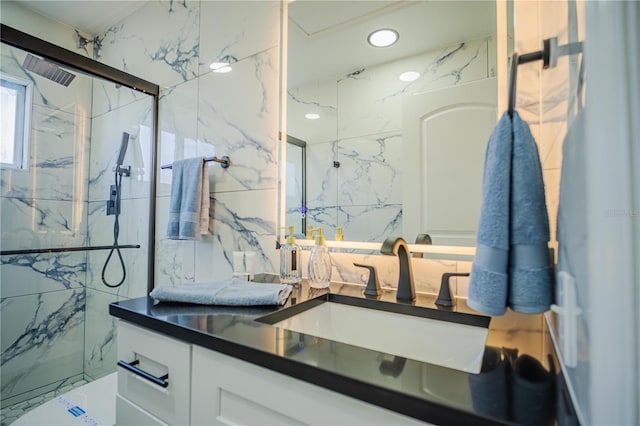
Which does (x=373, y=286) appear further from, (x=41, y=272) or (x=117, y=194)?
(x=41, y=272)

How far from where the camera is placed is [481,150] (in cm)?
92

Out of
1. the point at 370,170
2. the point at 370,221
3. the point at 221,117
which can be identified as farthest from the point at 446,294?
the point at 221,117

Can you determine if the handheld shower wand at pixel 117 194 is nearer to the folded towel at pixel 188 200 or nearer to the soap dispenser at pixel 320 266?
the folded towel at pixel 188 200

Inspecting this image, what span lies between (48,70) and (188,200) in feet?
3.43

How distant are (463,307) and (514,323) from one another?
0.41ft

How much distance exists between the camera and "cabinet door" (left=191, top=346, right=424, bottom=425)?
0.47m

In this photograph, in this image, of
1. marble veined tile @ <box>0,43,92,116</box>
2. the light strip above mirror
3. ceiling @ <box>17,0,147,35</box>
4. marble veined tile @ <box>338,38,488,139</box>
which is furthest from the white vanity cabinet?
ceiling @ <box>17,0,147,35</box>

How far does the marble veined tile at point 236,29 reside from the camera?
4.35ft

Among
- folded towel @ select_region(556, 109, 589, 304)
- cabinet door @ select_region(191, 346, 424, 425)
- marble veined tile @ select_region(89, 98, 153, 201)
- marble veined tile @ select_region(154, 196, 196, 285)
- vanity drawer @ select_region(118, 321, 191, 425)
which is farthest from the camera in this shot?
marble veined tile @ select_region(89, 98, 153, 201)

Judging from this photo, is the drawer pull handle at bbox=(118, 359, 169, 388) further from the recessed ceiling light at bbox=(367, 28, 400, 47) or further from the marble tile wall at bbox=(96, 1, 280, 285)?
the recessed ceiling light at bbox=(367, 28, 400, 47)

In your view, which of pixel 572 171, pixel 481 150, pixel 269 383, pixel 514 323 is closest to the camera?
pixel 572 171

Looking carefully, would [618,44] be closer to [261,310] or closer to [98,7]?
[261,310]

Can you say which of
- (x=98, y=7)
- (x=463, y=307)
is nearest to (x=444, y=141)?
(x=463, y=307)

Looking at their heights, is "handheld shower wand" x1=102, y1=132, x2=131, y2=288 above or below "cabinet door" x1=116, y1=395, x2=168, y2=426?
above
